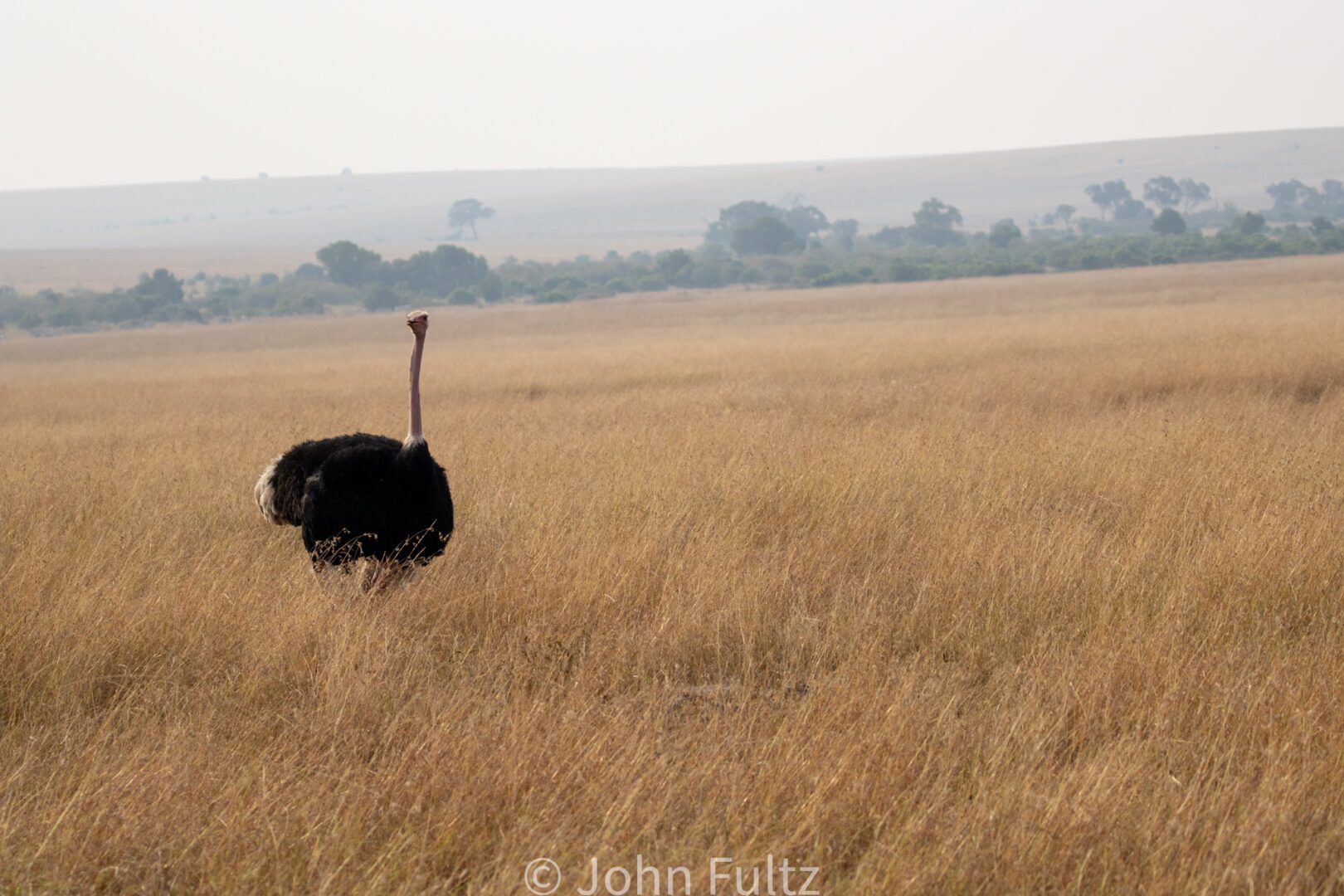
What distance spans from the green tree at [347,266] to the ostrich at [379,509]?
70.8 meters

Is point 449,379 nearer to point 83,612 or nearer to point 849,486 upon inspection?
point 849,486

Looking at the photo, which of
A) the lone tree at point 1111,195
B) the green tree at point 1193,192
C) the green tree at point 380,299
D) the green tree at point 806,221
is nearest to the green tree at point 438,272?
the green tree at point 380,299

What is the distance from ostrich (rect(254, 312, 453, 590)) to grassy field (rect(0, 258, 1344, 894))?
18cm

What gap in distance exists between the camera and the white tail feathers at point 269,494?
6410 millimetres

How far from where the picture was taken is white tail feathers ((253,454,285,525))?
6410 mm

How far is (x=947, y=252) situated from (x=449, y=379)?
196 ft

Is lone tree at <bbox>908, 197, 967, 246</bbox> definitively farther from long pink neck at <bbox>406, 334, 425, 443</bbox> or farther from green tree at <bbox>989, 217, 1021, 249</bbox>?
long pink neck at <bbox>406, 334, 425, 443</bbox>

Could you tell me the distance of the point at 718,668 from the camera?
4945 millimetres

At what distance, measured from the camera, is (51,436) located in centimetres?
1333

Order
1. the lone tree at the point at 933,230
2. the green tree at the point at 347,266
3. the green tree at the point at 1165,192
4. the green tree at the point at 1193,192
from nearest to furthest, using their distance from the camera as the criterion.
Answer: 1. the green tree at the point at 347,266
2. the lone tree at the point at 933,230
3. the green tree at the point at 1165,192
4. the green tree at the point at 1193,192

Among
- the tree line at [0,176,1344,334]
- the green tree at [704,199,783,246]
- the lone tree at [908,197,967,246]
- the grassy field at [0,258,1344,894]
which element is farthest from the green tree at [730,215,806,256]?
the grassy field at [0,258,1344,894]

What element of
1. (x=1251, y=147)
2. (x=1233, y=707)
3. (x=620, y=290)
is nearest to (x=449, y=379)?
(x=1233, y=707)

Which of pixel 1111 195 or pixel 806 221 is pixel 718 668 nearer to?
pixel 806 221

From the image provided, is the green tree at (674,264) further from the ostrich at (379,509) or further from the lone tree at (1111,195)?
the lone tree at (1111,195)
